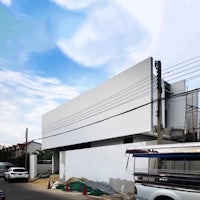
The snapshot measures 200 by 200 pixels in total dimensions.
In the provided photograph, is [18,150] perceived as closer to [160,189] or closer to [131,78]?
[131,78]

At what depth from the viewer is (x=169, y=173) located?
10.4m

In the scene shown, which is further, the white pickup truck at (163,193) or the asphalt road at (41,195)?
the asphalt road at (41,195)

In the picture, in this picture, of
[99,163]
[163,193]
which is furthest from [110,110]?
[163,193]

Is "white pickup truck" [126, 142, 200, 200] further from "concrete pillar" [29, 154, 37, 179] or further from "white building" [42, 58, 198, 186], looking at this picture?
"concrete pillar" [29, 154, 37, 179]

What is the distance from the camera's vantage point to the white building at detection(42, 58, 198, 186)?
26484mm

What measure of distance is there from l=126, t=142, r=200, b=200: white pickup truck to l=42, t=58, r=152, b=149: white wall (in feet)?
51.1

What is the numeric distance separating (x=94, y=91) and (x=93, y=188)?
44.9 ft

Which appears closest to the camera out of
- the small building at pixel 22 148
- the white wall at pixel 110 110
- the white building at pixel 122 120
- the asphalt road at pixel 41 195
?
the asphalt road at pixel 41 195

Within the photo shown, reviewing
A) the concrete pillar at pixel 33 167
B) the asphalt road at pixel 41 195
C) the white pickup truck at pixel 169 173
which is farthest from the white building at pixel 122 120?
the white pickup truck at pixel 169 173

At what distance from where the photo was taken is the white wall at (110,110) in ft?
91.7

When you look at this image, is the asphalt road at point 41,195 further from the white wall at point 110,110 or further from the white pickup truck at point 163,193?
the white pickup truck at point 163,193

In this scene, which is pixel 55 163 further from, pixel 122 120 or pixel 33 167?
pixel 122 120

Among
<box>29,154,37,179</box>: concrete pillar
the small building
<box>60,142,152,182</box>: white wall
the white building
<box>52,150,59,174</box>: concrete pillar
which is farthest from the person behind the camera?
the small building

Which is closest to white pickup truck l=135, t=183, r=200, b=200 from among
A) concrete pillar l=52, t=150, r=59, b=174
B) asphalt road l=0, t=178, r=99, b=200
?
asphalt road l=0, t=178, r=99, b=200
